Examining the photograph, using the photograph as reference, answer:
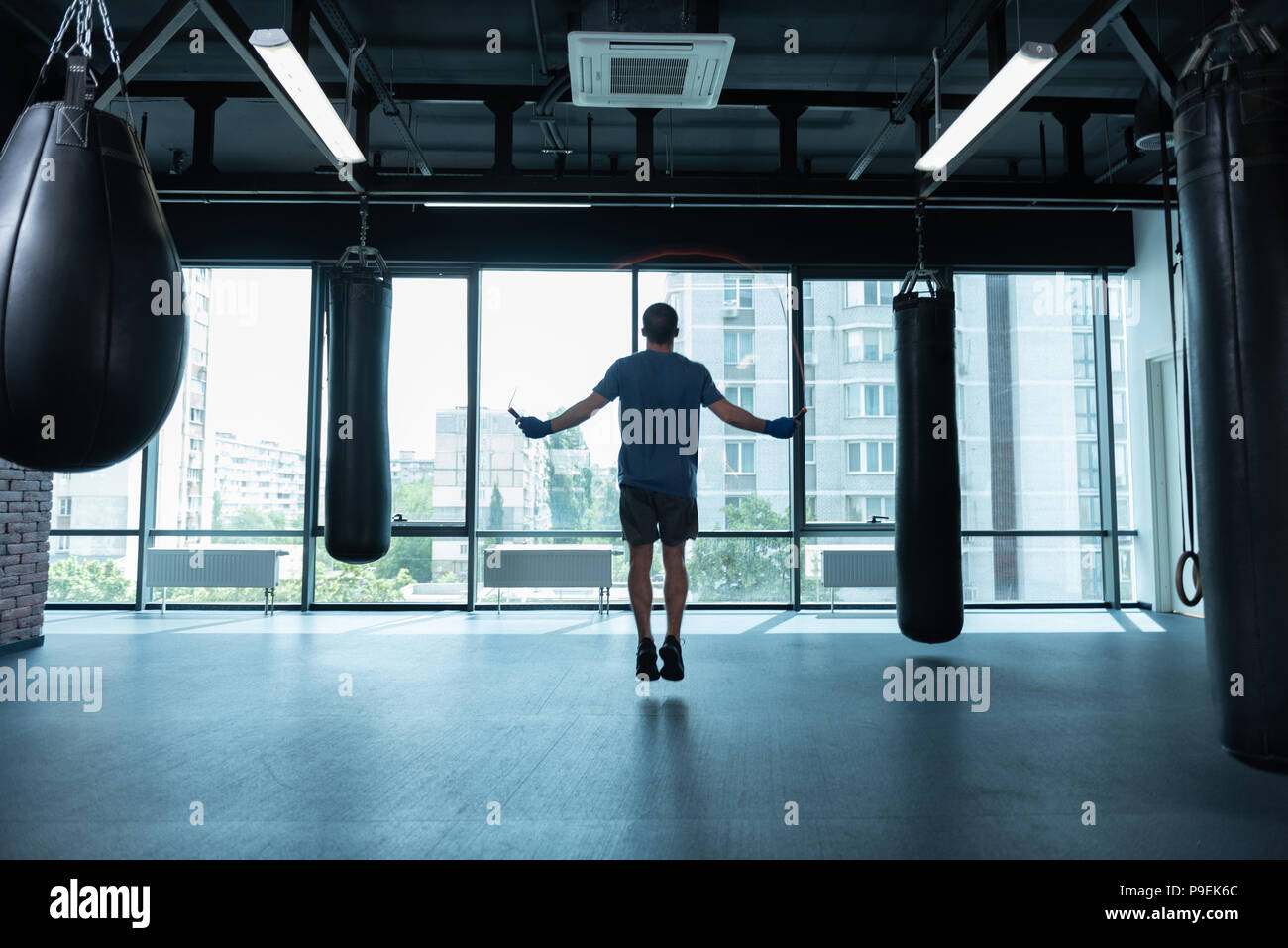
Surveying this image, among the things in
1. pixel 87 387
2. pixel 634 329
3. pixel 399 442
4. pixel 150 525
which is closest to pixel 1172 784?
pixel 87 387

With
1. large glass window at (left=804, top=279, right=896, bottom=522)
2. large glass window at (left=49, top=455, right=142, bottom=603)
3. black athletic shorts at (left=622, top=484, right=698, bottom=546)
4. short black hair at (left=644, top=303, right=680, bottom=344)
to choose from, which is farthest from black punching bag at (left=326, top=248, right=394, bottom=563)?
large glass window at (left=49, top=455, right=142, bottom=603)

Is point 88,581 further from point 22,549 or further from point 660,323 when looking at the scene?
point 660,323

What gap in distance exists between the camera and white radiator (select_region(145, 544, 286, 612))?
23.3 ft

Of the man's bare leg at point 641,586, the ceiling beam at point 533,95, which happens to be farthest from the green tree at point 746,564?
the man's bare leg at point 641,586

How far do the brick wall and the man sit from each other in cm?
350

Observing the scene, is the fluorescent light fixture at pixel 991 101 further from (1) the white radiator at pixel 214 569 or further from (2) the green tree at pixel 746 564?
(1) the white radiator at pixel 214 569

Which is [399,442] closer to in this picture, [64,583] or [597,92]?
[64,583]

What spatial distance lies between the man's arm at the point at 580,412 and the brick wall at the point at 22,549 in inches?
137

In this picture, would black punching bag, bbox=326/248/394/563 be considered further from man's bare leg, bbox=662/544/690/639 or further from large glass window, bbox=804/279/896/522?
large glass window, bbox=804/279/896/522

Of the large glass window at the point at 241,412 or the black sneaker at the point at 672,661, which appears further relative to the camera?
the large glass window at the point at 241,412

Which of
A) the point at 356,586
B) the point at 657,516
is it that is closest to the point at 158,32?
the point at 657,516

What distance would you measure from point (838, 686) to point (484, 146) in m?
5.39

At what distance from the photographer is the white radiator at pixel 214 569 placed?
7.10m

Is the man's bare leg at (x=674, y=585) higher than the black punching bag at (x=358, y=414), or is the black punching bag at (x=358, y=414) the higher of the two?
the black punching bag at (x=358, y=414)
